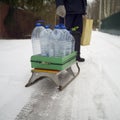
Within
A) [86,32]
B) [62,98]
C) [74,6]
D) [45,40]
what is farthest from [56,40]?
[86,32]

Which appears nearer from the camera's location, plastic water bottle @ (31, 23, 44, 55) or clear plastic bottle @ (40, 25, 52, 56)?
clear plastic bottle @ (40, 25, 52, 56)

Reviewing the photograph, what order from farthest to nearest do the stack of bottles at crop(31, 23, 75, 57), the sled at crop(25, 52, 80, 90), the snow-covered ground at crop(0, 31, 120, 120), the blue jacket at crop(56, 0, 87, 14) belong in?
1. the blue jacket at crop(56, 0, 87, 14)
2. the stack of bottles at crop(31, 23, 75, 57)
3. the sled at crop(25, 52, 80, 90)
4. the snow-covered ground at crop(0, 31, 120, 120)

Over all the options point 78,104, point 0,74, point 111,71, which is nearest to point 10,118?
point 78,104

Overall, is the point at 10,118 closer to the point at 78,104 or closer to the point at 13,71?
the point at 78,104

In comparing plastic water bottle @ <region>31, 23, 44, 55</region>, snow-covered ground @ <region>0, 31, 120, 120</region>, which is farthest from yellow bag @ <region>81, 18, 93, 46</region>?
plastic water bottle @ <region>31, 23, 44, 55</region>

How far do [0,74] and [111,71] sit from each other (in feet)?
5.51

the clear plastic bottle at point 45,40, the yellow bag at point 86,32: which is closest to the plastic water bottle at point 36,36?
the clear plastic bottle at point 45,40

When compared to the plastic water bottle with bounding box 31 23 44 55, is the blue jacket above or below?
above

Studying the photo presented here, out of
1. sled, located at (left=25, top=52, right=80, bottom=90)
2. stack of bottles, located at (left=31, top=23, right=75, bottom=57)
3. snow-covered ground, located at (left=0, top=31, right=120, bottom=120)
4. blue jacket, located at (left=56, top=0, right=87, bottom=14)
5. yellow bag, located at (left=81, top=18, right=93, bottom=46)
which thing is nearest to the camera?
snow-covered ground, located at (left=0, top=31, right=120, bottom=120)

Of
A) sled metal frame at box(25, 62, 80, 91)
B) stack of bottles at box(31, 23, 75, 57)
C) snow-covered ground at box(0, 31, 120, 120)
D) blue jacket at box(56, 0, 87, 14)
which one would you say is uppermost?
blue jacket at box(56, 0, 87, 14)

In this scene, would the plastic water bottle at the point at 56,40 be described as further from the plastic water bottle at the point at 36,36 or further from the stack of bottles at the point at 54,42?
the plastic water bottle at the point at 36,36

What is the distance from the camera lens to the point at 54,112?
2.17 meters

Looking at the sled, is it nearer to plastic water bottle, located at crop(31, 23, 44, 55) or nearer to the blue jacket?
plastic water bottle, located at crop(31, 23, 44, 55)

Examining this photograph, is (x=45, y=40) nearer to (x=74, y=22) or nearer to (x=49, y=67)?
(x=49, y=67)
